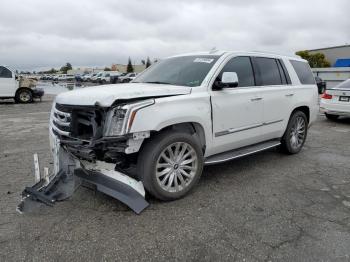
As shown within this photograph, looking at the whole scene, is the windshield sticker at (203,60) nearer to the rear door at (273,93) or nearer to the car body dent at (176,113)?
the car body dent at (176,113)

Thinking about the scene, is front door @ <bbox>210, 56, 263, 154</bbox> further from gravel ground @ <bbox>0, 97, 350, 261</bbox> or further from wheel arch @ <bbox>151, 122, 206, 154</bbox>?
gravel ground @ <bbox>0, 97, 350, 261</bbox>

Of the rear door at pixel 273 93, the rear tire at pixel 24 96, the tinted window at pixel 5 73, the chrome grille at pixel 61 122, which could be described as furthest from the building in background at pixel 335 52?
the chrome grille at pixel 61 122

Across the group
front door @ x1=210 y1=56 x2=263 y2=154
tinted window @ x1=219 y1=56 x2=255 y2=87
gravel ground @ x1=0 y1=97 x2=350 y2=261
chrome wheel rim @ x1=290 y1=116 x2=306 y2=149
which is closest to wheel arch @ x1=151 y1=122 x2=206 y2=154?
front door @ x1=210 y1=56 x2=263 y2=154

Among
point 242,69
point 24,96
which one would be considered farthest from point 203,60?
point 24,96

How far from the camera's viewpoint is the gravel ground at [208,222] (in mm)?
2898

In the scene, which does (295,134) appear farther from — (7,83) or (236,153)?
(7,83)

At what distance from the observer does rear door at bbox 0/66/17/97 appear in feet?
51.8

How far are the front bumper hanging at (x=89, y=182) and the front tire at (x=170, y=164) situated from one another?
191 millimetres

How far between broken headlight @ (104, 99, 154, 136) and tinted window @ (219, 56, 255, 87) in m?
1.79

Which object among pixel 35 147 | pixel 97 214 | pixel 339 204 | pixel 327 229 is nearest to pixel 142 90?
pixel 97 214

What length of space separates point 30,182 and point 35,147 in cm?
231

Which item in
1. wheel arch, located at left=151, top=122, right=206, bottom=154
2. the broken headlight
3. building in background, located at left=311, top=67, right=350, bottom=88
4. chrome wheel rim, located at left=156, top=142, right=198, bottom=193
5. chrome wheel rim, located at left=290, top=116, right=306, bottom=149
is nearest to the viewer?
the broken headlight

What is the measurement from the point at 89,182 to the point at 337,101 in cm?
884

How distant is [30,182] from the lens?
4586mm
